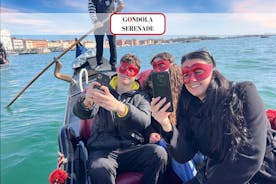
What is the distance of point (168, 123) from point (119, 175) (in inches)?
24.0

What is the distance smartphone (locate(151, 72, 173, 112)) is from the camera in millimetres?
1023

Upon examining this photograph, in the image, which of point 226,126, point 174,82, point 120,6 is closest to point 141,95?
point 174,82

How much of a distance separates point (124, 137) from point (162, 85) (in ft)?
2.23

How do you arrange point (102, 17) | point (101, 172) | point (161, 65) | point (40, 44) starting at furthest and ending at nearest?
point (40, 44)
point (102, 17)
point (161, 65)
point (101, 172)

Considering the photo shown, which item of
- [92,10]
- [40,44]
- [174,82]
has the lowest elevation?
[174,82]

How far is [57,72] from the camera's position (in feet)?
9.51

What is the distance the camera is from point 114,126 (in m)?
1.60

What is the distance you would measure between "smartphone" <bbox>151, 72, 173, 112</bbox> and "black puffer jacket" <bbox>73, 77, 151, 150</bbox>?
18.7 inches

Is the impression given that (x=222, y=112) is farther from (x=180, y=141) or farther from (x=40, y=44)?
(x=40, y=44)

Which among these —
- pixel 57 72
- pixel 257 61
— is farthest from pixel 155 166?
pixel 257 61

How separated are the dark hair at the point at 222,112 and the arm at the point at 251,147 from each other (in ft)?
0.07

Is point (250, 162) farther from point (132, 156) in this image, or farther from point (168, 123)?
point (132, 156)

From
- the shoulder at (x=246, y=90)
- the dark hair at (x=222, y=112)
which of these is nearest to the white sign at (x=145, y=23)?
the dark hair at (x=222, y=112)

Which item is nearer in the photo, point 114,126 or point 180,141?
point 180,141
